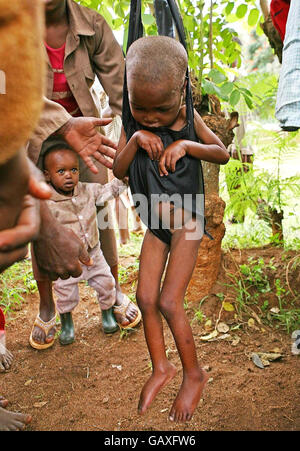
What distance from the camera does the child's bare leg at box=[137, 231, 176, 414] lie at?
194 centimetres

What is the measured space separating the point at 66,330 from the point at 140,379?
81 centimetres

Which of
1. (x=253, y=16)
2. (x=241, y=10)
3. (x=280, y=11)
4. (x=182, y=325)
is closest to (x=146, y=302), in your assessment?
(x=182, y=325)

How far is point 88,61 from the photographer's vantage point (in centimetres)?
274

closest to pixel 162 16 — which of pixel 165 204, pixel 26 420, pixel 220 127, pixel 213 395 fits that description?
pixel 165 204

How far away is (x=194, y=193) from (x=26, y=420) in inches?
63.5

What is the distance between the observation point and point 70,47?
104 inches

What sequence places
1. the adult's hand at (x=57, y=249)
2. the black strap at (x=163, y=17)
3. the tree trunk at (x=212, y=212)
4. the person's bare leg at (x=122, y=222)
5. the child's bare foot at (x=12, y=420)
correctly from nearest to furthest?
the adult's hand at (x=57, y=249) → the black strap at (x=163, y=17) → the child's bare foot at (x=12, y=420) → the tree trunk at (x=212, y=212) → the person's bare leg at (x=122, y=222)

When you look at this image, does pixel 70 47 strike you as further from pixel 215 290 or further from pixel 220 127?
pixel 215 290

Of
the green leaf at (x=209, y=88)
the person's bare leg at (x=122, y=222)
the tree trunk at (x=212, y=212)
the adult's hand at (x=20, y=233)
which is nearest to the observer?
the adult's hand at (x=20, y=233)

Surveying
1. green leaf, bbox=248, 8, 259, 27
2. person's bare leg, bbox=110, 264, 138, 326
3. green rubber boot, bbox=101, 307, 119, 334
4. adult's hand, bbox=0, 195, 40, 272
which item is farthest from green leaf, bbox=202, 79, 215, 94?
green rubber boot, bbox=101, 307, 119, 334

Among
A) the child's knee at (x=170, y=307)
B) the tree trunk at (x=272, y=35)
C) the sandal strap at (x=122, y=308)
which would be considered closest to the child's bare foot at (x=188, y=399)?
the child's knee at (x=170, y=307)

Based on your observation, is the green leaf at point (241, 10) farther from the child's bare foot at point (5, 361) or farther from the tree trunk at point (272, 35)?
the child's bare foot at point (5, 361)

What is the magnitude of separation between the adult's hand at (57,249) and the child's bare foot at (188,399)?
0.73m

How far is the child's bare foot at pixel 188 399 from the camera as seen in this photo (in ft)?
6.12
